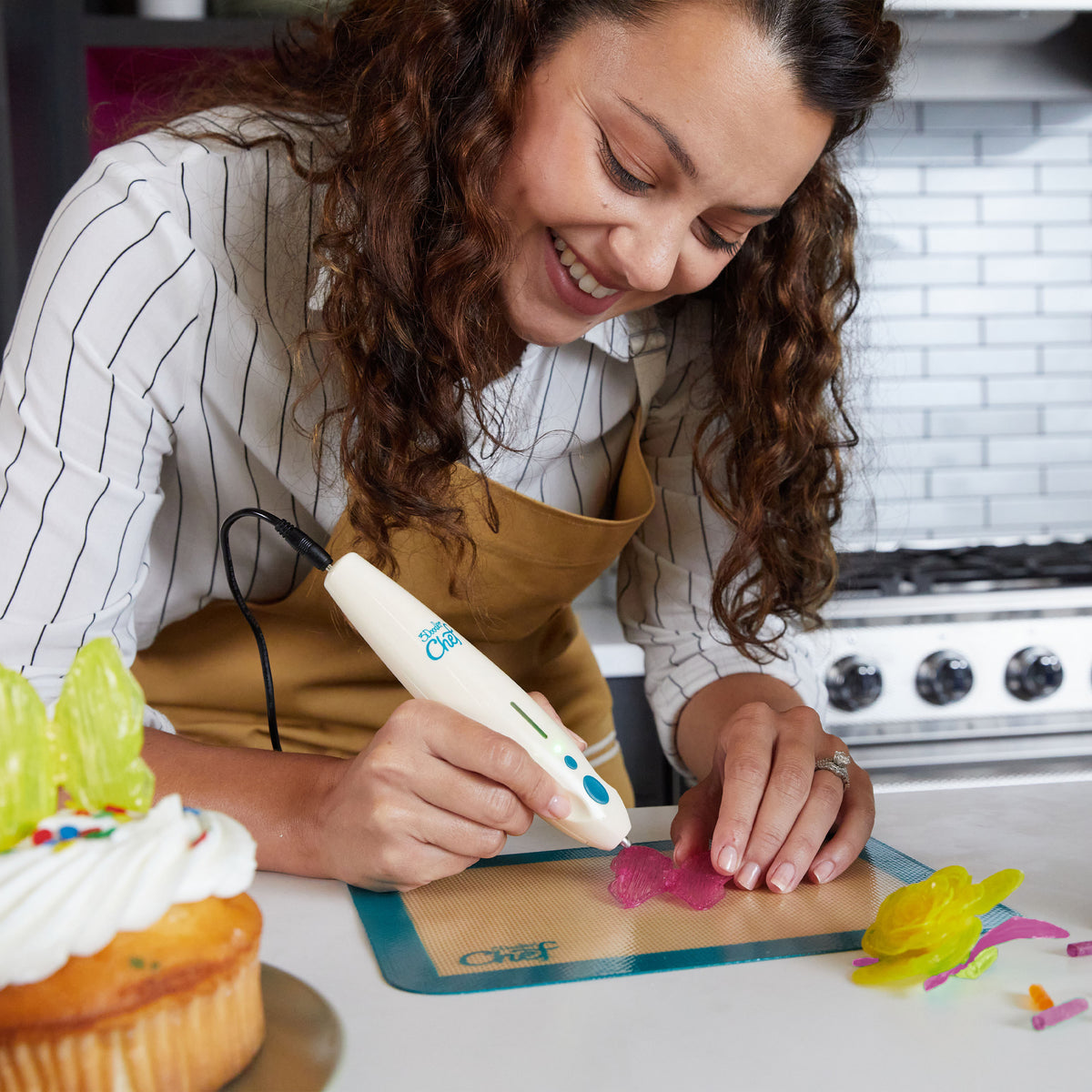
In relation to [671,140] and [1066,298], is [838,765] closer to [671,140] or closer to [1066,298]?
[671,140]

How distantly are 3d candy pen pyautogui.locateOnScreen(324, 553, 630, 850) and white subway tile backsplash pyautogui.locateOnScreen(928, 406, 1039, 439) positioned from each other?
1.69 metres

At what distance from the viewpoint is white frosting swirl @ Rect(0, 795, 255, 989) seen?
1.40ft

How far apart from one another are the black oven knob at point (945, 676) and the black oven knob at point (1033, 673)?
8 centimetres

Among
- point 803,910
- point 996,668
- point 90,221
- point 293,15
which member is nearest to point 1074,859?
point 803,910

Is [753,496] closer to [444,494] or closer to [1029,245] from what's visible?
[444,494]

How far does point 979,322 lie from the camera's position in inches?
87.7

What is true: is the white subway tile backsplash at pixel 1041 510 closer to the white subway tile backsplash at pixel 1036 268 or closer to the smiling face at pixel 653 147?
the white subway tile backsplash at pixel 1036 268

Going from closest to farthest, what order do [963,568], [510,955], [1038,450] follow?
1. [510,955]
2. [963,568]
3. [1038,450]

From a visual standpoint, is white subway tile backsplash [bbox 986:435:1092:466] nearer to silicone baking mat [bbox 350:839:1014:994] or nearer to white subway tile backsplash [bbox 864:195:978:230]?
white subway tile backsplash [bbox 864:195:978:230]

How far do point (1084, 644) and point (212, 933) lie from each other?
1612 millimetres

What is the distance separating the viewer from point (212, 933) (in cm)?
47

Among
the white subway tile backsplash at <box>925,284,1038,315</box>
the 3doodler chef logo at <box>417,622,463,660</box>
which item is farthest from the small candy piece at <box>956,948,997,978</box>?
the white subway tile backsplash at <box>925,284,1038,315</box>

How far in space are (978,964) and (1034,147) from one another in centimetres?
199

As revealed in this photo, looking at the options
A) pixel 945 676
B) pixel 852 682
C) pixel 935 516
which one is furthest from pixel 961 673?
pixel 935 516
